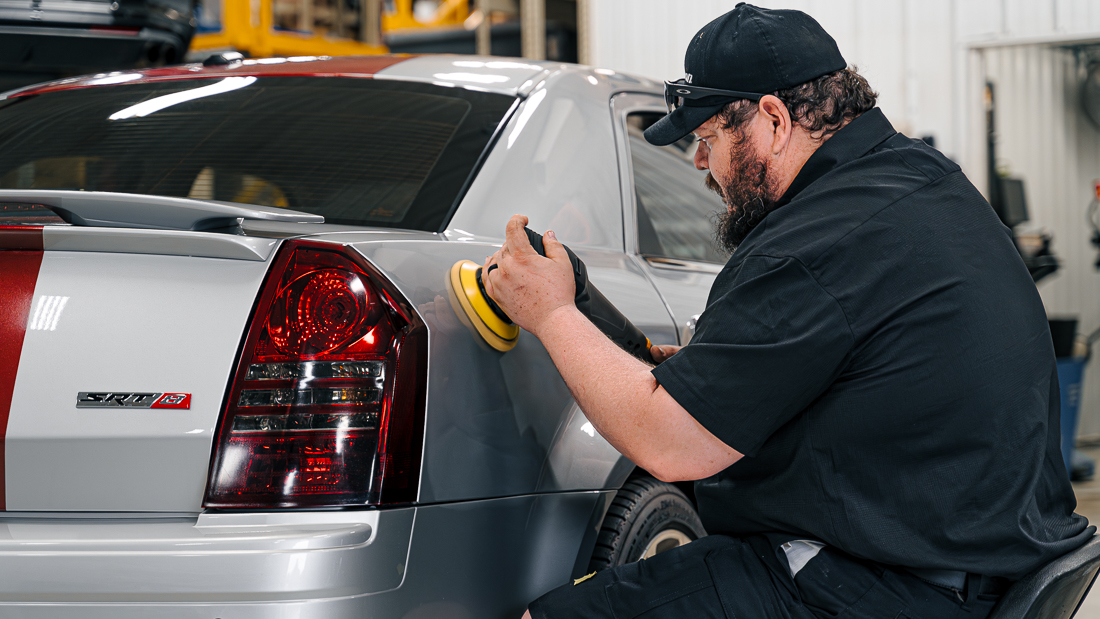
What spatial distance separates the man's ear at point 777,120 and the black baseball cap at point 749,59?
14 mm

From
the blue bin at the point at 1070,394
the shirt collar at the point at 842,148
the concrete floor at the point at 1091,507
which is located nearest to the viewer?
the shirt collar at the point at 842,148

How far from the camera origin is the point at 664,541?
1.92 meters

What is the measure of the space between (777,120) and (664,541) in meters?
0.86

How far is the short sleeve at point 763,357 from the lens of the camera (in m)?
1.26

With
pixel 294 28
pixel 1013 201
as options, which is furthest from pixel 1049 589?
pixel 294 28

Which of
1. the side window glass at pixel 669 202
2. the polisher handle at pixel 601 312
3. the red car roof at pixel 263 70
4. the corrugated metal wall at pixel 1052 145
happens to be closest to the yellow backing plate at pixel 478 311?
the polisher handle at pixel 601 312

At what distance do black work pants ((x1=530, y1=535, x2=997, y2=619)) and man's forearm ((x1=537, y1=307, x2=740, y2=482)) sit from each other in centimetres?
18

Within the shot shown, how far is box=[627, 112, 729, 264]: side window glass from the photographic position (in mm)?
2326

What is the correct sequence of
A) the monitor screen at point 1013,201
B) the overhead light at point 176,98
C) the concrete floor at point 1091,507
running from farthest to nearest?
the monitor screen at point 1013,201 → the concrete floor at point 1091,507 → the overhead light at point 176,98

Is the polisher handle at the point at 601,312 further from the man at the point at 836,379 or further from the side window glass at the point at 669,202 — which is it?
the side window glass at the point at 669,202

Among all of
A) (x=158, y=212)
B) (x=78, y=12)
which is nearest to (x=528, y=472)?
(x=158, y=212)

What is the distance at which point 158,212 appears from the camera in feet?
4.40

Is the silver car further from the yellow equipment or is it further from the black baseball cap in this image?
the yellow equipment

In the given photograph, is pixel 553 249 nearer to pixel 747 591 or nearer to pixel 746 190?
pixel 746 190
